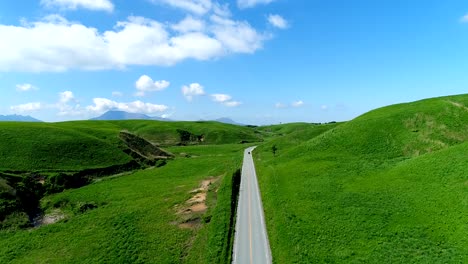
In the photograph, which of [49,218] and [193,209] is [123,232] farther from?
[49,218]

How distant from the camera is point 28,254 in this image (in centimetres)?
3719

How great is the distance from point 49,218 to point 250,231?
32128 mm

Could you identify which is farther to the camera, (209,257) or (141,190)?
(141,190)

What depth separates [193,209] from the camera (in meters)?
49.0

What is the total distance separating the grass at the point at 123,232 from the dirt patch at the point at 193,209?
2.88ft

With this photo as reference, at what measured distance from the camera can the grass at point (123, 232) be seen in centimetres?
3575

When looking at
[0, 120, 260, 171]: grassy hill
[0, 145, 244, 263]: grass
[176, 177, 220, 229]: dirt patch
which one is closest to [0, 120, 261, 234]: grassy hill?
[0, 120, 260, 171]: grassy hill

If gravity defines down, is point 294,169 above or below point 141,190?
above

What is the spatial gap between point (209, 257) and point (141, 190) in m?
33.0

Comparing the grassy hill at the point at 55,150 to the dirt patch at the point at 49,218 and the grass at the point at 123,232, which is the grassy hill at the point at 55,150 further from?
the dirt patch at the point at 49,218

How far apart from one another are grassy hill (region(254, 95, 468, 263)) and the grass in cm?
787

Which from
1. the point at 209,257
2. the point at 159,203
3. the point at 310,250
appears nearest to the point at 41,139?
the point at 159,203

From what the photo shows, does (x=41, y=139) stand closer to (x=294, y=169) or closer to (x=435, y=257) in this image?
(x=294, y=169)

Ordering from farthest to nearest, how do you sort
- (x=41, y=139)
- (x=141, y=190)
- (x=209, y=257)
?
(x=41, y=139), (x=141, y=190), (x=209, y=257)
